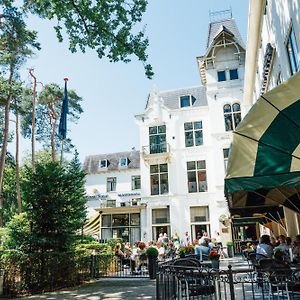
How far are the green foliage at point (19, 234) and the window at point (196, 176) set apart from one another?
15977mm

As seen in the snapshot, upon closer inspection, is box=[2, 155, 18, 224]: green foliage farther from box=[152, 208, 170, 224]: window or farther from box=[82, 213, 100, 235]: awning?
box=[152, 208, 170, 224]: window

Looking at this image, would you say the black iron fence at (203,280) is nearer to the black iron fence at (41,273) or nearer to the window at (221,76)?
the black iron fence at (41,273)

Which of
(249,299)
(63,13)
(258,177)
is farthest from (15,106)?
(258,177)

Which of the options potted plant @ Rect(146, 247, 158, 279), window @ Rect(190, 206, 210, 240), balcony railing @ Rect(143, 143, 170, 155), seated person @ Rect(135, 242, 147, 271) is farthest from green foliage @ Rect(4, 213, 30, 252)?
balcony railing @ Rect(143, 143, 170, 155)

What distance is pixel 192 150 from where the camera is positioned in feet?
87.9

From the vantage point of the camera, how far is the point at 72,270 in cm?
1210

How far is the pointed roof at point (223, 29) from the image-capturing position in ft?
87.2

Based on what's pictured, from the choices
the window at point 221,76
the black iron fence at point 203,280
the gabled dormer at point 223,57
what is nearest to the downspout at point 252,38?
the window at point 221,76

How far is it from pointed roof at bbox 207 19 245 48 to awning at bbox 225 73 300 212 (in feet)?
80.0

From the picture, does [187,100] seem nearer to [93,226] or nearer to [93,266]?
[93,226]

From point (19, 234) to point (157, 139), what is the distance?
17.4 m

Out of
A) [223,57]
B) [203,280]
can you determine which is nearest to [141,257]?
[203,280]

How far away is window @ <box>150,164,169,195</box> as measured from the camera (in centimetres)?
2700

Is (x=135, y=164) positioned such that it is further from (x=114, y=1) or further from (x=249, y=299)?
(x=249, y=299)
